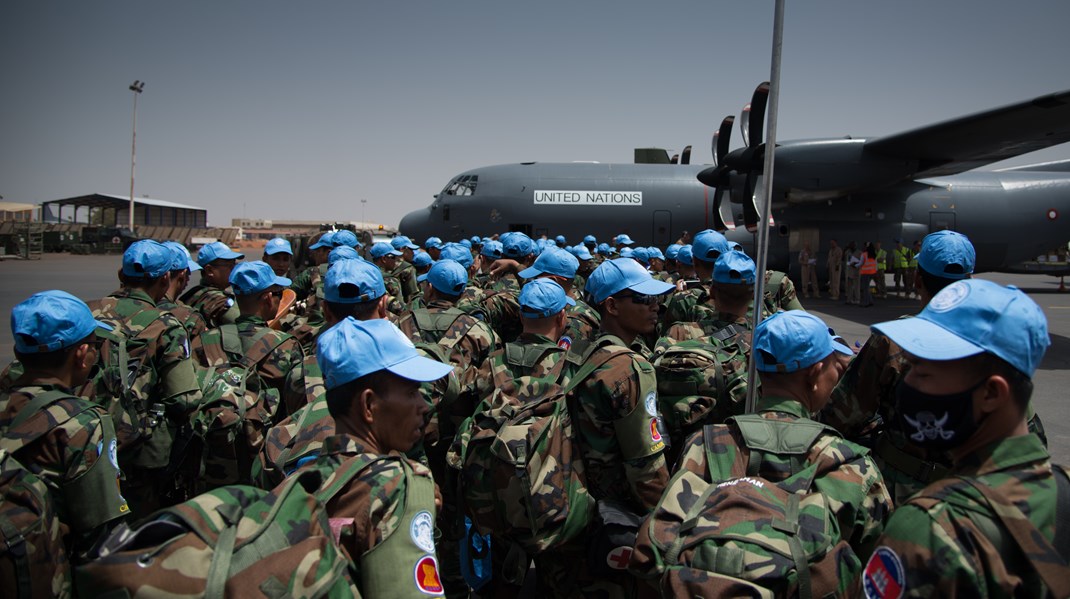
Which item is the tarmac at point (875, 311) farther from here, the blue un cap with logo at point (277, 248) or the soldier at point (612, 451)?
the blue un cap with logo at point (277, 248)

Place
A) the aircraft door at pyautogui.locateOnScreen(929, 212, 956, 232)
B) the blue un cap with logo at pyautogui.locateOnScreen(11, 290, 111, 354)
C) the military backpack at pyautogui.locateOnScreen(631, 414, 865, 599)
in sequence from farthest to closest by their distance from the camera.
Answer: the aircraft door at pyautogui.locateOnScreen(929, 212, 956, 232) < the blue un cap with logo at pyautogui.locateOnScreen(11, 290, 111, 354) < the military backpack at pyautogui.locateOnScreen(631, 414, 865, 599)

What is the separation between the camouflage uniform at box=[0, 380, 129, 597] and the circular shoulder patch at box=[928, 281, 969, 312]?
8.94ft

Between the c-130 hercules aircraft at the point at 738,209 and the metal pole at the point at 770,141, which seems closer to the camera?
the metal pole at the point at 770,141

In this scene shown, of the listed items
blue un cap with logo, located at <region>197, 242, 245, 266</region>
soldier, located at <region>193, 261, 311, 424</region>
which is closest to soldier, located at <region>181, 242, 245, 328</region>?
blue un cap with logo, located at <region>197, 242, 245, 266</region>

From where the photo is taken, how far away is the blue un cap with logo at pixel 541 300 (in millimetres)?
3676

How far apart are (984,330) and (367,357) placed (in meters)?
1.55

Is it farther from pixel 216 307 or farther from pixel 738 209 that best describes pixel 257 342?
pixel 738 209

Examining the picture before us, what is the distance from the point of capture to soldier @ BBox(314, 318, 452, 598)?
5.20 ft

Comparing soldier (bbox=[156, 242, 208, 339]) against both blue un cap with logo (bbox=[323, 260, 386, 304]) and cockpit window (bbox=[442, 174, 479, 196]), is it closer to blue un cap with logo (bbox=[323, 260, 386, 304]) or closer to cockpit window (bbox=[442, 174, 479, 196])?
blue un cap with logo (bbox=[323, 260, 386, 304])

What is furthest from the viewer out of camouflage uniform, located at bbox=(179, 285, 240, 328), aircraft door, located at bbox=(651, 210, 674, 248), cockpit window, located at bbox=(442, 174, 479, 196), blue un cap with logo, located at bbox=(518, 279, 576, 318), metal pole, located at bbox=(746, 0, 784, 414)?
cockpit window, located at bbox=(442, 174, 479, 196)

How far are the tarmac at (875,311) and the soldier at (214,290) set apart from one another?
19.4 ft

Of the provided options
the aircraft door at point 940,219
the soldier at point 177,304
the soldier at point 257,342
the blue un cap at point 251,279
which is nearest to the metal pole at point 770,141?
the soldier at point 257,342

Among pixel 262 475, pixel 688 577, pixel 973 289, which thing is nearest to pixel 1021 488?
pixel 973 289

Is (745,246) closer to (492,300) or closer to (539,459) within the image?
(492,300)
